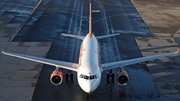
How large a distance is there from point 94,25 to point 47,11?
38.7 feet

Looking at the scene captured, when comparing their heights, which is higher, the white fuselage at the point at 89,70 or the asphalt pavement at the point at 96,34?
the white fuselage at the point at 89,70

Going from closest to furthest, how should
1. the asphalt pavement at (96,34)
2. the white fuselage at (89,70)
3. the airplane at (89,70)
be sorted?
the white fuselage at (89,70), the airplane at (89,70), the asphalt pavement at (96,34)

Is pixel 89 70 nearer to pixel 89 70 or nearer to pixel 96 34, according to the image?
pixel 89 70

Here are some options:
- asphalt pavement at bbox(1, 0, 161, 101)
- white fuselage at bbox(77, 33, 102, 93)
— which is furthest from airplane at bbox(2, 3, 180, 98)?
asphalt pavement at bbox(1, 0, 161, 101)

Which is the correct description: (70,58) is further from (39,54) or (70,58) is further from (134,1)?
(134,1)

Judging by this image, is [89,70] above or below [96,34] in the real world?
above

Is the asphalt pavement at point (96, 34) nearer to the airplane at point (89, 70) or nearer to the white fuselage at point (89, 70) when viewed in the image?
the airplane at point (89, 70)

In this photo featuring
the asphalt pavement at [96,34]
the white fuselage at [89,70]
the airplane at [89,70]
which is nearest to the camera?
the white fuselage at [89,70]

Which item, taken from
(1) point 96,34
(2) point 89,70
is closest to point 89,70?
(2) point 89,70

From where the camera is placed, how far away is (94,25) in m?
47.9

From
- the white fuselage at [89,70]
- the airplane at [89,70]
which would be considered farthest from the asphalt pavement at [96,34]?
the white fuselage at [89,70]

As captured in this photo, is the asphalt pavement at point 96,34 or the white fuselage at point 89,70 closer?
the white fuselage at point 89,70

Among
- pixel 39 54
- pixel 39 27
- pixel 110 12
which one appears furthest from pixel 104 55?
pixel 110 12

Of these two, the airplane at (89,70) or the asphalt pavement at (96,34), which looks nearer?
the airplane at (89,70)
